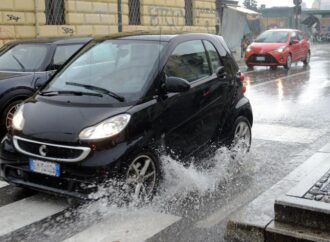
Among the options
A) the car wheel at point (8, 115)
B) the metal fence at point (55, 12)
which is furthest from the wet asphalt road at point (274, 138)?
the metal fence at point (55, 12)

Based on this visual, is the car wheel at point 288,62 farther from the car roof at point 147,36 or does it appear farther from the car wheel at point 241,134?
the car roof at point 147,36

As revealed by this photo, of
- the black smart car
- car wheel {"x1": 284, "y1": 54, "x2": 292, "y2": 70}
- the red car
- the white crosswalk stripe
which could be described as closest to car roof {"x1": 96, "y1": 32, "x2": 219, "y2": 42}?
the black smart car

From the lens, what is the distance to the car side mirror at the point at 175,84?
17.3ft

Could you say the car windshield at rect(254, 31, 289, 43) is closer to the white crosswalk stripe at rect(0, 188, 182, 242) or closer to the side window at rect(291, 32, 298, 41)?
the side window at rect(291, 32, 298, 41)

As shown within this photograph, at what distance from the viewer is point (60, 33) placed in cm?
1814

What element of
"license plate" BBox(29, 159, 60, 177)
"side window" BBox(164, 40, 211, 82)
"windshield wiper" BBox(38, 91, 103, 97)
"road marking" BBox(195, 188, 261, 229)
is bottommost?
"road marking" BBox(195, 188, 261, 229)

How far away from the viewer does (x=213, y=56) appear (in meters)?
6.45

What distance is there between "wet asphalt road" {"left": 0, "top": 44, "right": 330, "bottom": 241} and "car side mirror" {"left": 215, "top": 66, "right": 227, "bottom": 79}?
960 millimetres

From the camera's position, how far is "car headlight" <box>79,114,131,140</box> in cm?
470

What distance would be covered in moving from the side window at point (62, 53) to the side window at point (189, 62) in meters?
3.33

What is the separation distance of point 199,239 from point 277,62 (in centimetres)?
1729

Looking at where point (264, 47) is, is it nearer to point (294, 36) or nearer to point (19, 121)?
point (294, 36)

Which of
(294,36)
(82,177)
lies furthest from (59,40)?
(294,36)

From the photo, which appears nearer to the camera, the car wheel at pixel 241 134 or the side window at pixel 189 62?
the side window at pixel 189 62
